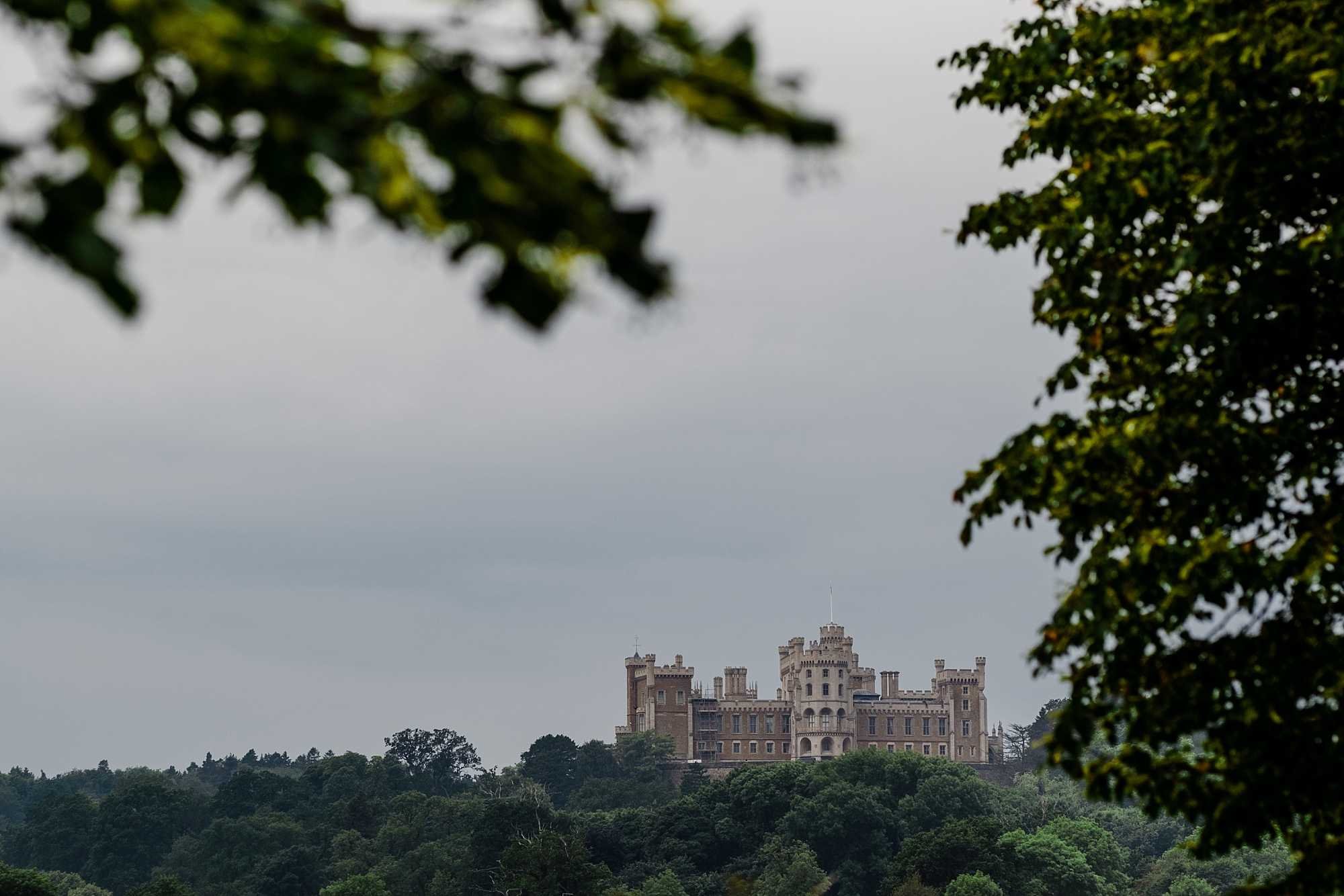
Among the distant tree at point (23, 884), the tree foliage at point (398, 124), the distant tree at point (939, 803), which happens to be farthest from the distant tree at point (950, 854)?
the tree foliage at point (398, 124)

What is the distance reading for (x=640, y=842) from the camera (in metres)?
107

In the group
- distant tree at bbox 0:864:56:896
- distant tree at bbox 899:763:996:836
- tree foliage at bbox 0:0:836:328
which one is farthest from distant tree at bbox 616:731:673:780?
tree foliage at bbox 0:0:836:328

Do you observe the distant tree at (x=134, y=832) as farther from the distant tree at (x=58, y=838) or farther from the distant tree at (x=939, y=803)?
the distant tree at (x=939, y=803)

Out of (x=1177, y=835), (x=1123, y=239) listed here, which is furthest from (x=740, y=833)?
(x=1123, y=239)

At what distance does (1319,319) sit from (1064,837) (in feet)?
315

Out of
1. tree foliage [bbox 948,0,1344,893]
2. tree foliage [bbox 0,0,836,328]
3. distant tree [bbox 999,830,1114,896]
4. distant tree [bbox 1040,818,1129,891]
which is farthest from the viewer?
distant tree [bbox 1040,818,1129,891]

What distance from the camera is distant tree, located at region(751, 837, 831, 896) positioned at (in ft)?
314

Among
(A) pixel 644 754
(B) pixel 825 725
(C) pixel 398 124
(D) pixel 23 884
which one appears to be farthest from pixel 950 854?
(C) pixel 398 124

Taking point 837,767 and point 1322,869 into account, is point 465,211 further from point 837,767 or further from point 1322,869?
point 837,767

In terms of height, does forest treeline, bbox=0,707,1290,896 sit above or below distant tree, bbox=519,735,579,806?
below

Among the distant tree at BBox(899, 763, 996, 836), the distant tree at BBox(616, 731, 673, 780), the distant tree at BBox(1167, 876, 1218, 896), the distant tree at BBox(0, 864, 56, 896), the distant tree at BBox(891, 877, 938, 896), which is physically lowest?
the distant tree at BBox(0, 864, 56, 896)

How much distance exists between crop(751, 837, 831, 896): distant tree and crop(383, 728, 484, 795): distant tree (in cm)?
8188

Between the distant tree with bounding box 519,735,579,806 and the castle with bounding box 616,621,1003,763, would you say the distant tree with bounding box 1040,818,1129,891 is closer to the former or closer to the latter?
the castle with bounding box 616,621,1003,763

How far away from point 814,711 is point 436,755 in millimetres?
43684
